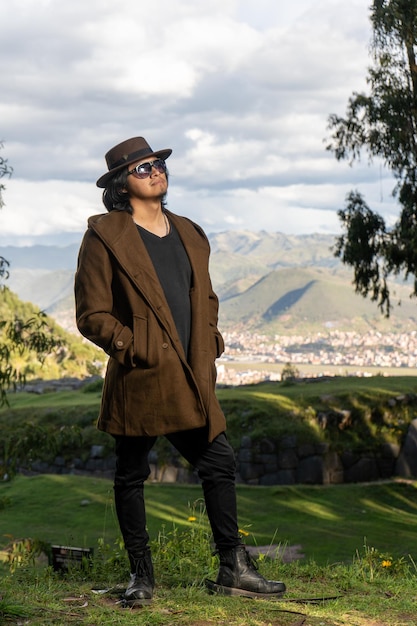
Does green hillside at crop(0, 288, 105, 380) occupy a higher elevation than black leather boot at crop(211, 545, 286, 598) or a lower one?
higher

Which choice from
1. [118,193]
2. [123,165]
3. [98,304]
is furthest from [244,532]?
[123,165]

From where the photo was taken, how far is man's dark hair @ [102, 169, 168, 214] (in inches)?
206

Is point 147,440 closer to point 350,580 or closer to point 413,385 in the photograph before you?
point 350,580

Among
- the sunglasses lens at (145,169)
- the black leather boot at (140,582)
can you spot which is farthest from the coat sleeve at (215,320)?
the black leather boot at (140,582)

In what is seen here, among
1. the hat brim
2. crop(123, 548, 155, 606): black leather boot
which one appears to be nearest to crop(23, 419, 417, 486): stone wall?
crop(123, 548, 155, 606): black leather boot

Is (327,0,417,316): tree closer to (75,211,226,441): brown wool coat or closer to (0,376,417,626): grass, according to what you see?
(0,376,417,626): grass

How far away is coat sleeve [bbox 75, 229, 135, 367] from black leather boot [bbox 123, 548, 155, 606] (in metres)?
1.25

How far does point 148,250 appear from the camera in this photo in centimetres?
519

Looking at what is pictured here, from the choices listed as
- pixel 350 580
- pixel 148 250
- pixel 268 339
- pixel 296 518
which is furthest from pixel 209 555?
pixel 268 339

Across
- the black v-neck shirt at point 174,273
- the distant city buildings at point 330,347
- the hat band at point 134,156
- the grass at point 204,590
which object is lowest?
the grass at point 204,590

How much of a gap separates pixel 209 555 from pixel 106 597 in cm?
138

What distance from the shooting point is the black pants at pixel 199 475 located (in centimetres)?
519

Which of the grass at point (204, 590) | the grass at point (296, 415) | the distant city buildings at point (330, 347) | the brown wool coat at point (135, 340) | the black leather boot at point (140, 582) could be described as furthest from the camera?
the distant city buildings at point (330, 347)

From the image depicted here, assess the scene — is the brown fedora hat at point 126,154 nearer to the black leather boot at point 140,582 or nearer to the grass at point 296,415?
the black leather boot at point 140,582
